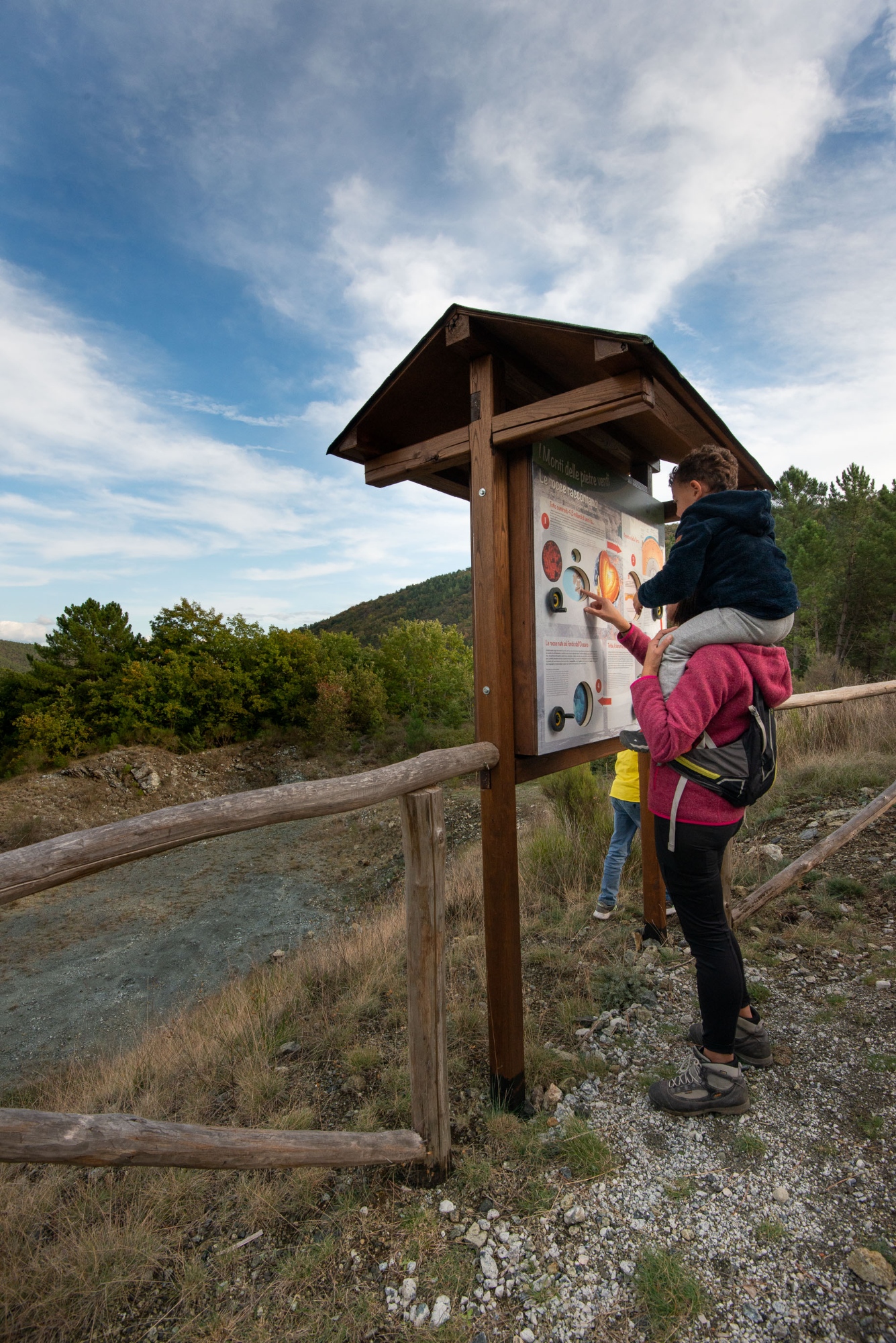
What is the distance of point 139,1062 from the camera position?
126 inches

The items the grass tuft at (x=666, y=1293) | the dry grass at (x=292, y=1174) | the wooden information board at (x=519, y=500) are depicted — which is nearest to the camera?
the grass tuft at (x=666, y=1293)

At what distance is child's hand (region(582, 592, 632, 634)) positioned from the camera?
256cm

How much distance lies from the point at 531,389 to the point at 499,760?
1.67 m

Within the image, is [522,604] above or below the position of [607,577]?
below

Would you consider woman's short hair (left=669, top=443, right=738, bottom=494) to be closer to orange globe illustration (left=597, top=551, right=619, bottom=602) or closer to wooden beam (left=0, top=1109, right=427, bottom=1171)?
orange globe illustration (left=597, top=551, right=619, bottom=602)

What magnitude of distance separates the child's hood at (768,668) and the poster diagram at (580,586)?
2.60 ft

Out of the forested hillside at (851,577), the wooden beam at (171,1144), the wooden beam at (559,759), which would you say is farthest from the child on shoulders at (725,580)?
the forested hillside at (851,577)

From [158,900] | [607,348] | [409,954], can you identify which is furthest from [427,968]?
[158,900]

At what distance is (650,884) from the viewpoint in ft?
12.7

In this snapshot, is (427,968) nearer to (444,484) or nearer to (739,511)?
(739,511)

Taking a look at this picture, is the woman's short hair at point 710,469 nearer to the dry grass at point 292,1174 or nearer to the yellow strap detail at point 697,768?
the yellow strap detail at point 697,768

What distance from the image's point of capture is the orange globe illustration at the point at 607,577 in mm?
2975

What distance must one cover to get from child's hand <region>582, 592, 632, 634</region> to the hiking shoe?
1.62 meters

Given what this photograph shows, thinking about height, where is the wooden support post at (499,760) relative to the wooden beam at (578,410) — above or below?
below
